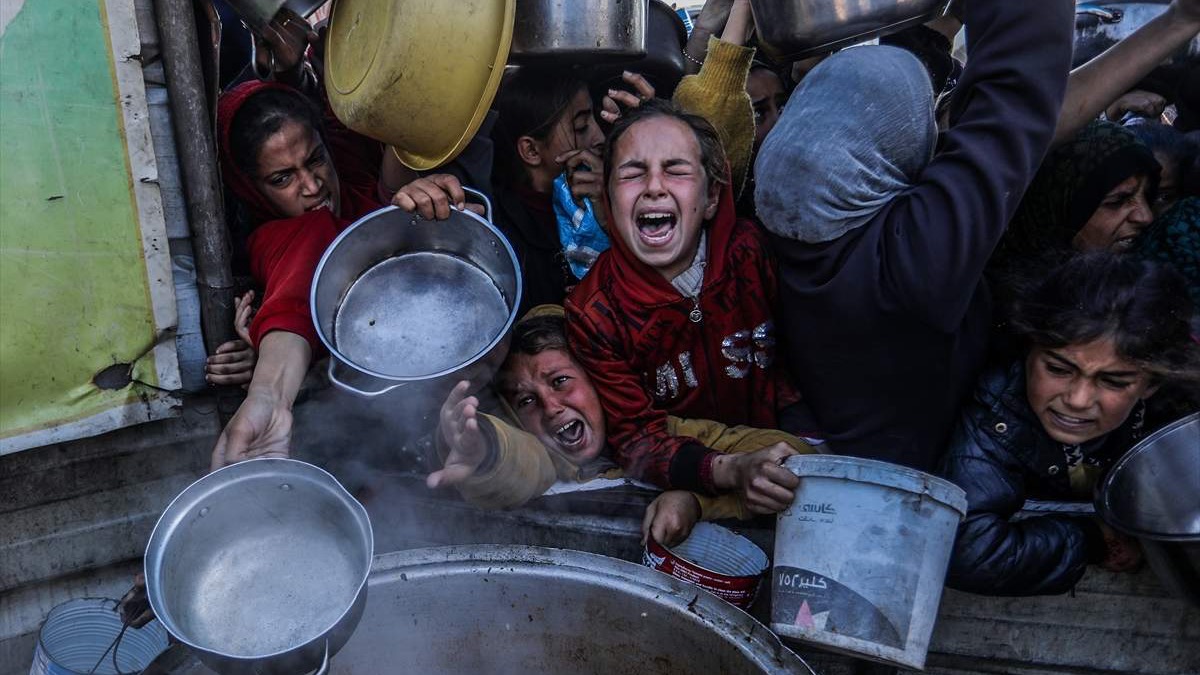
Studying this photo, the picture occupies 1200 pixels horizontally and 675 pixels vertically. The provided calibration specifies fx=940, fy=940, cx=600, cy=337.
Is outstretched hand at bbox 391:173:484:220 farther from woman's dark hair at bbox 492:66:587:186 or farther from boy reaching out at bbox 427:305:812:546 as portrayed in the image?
woman's dark hair at bbox 492:66:587:186

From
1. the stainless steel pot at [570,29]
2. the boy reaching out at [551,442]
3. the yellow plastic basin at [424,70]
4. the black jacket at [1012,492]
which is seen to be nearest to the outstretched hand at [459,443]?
the boy reaching out at [551,442]

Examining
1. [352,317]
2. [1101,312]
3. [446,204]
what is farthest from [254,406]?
[1101,312]

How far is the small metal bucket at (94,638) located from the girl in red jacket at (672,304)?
4.89ft

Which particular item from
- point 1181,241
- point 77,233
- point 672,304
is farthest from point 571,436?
point 1181,241

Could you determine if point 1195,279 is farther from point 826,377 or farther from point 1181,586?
point 826,377

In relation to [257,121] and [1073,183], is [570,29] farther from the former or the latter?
[1073,183]

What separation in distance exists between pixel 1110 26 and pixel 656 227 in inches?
112

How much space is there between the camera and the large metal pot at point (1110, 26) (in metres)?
3.96

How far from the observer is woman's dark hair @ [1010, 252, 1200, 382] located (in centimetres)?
215

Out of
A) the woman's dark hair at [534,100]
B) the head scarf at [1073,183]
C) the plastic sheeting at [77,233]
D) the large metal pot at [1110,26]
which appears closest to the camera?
the plastic sheeting at [77,233]

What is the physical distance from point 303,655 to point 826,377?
138cm

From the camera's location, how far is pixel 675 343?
259 centimetres

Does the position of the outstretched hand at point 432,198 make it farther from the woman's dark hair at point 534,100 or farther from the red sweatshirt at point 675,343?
the woman's dark hair at point 534,100

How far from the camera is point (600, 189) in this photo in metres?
2.90
